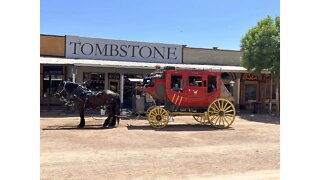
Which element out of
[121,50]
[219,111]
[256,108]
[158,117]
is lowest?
[256,108]

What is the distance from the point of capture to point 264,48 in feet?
73.9

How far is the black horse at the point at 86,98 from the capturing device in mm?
15242

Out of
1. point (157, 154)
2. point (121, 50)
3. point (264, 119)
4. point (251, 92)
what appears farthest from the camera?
point (251, 92)

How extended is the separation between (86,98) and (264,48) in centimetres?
1249

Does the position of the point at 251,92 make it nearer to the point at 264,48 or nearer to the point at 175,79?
the point at 264,48

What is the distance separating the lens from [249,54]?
23.5 metres

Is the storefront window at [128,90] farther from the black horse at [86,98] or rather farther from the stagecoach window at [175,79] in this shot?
the stagecoach window at [175,79]

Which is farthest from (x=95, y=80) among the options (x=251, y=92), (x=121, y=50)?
(x=251, y=92)

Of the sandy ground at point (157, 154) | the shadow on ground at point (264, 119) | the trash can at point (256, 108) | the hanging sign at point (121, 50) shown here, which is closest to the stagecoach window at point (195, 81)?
the sandy ground at point (157, 154)
